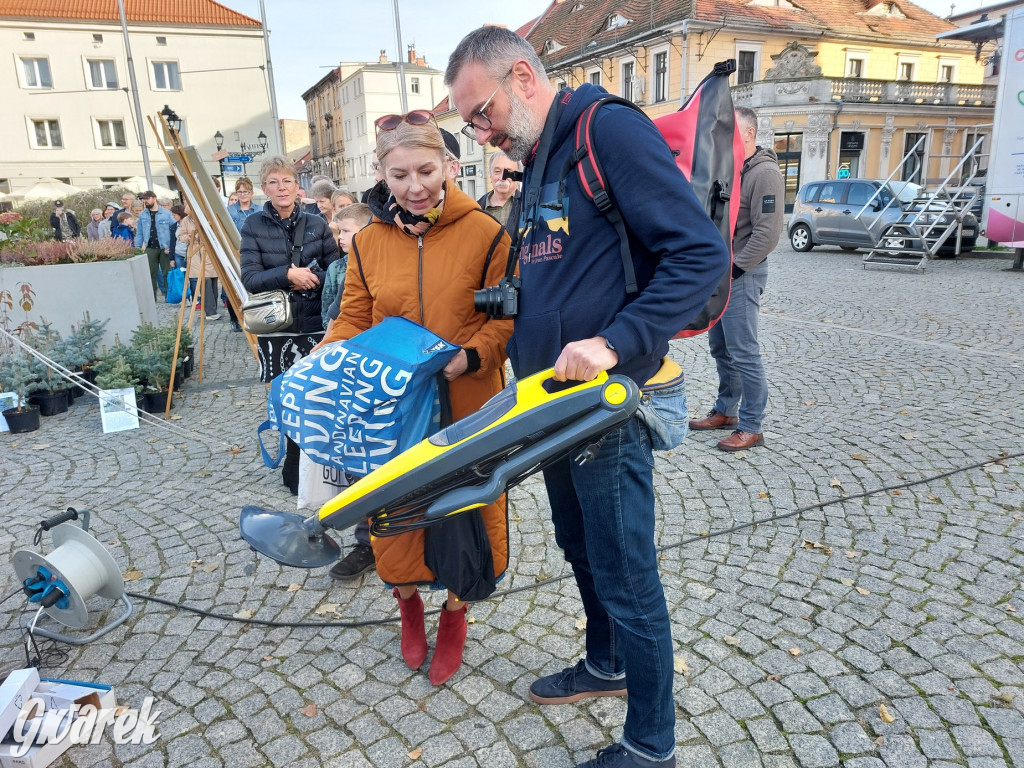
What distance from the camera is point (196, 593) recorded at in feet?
10.7

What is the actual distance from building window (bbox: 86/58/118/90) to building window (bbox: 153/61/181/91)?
2202mm

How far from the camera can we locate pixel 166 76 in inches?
1618

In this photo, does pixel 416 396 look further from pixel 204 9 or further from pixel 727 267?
pixel 204 9

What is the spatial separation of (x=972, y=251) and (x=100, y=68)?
147ft

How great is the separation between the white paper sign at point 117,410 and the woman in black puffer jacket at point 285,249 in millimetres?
2000

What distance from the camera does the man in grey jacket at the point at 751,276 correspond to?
444 centimetres

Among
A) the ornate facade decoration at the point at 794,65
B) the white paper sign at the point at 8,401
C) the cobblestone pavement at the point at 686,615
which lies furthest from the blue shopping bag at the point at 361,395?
the ornate facade decoration at the point at 794,65

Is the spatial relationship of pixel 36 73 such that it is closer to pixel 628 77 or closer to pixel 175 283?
pixel 628 77

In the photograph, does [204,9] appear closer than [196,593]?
No

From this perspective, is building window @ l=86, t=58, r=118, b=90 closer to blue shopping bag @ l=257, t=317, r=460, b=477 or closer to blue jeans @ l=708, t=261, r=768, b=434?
blue jeans @ l=708, t=261, r=768, b=434

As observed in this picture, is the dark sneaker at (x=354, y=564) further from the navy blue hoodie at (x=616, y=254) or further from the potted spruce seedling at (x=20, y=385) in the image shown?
the potted spruce seedling at (x=20, y=385)

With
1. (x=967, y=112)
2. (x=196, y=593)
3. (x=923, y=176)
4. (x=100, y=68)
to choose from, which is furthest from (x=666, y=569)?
(x=100, y=68)

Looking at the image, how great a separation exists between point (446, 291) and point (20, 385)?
5.19 meters

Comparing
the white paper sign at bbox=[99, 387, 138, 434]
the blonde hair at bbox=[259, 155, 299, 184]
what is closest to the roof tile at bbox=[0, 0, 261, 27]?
the white paper sign at bbox=[99, 387, 138, 434]
